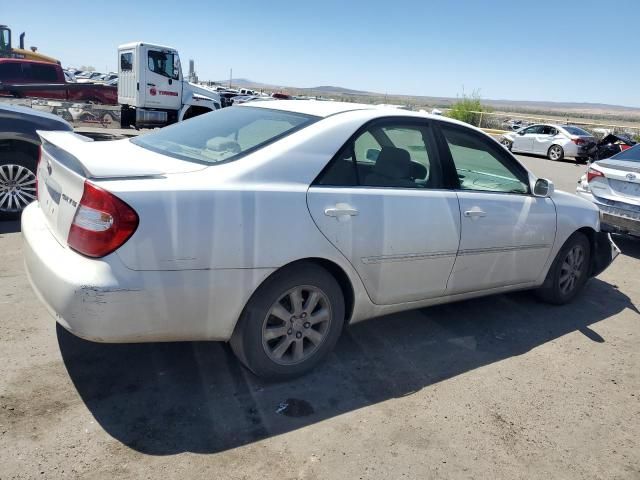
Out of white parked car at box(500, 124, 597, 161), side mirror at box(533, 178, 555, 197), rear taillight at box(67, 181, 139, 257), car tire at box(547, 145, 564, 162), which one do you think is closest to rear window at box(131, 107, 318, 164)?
rear taillight at box(67, 181, 139, 257)

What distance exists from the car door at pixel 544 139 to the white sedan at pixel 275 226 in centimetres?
1811

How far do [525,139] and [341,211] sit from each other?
811 inches

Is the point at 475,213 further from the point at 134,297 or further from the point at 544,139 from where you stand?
the point at 544,139

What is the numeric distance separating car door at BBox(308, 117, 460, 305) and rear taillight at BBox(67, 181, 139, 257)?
1.00 meters

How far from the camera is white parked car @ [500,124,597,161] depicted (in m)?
19.6

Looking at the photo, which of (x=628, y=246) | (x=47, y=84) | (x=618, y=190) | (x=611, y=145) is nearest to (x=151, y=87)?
(x=47, y=84)

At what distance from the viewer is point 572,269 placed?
→ 490cm

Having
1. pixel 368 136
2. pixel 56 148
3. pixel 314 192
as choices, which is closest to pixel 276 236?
pixel 314 192

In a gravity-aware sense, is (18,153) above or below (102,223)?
above

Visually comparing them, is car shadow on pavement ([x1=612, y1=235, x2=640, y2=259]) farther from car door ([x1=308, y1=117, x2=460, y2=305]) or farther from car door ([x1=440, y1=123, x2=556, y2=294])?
car door ([x1=308, y1=117, x2=460, y2=305])

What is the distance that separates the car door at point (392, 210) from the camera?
3.13 metres

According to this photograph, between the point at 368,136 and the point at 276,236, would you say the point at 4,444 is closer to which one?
the point at 276,236

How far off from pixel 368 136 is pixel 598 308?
3.12 m

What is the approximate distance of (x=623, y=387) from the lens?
3.59m
